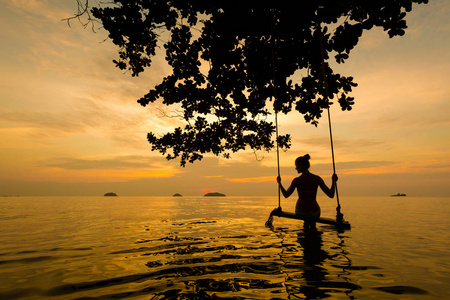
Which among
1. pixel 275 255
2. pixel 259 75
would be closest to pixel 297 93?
pixel 259 75

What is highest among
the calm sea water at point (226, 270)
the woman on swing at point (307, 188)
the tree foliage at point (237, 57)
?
the tree foliage at point (237, 57)

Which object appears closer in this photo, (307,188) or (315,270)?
(315,270)

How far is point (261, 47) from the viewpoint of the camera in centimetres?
838

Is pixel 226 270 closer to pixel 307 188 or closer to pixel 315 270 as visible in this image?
pixel 315 270

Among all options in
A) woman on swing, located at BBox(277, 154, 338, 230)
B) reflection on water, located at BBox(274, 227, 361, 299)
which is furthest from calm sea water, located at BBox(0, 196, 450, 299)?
woman on swing, located at BBox(277, 154, 338, 230)

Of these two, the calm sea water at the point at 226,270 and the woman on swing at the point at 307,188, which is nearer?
the calm sea water at the point at 226,270

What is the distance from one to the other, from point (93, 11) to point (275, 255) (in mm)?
8459

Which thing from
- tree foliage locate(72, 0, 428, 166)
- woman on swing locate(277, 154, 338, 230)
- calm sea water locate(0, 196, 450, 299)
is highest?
tree foliage locate(72, 0, 428, 166)

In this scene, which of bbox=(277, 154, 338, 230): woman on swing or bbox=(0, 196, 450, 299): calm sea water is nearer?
bbox=(0, 196, 450, 299): calm sea water

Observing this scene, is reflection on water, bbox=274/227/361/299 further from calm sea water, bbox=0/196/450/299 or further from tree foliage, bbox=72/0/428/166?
tree foliage, bbox=72/0/428/166

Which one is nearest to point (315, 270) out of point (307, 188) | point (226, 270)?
point (226, 270)

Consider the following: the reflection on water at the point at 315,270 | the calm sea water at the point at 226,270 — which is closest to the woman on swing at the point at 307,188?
the reflection on water at the point at 315,270

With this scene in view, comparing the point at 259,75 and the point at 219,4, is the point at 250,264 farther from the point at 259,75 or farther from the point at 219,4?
the point at 219,4

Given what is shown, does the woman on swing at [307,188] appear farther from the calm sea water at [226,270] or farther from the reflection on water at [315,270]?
the calm sea water at [226,270]
